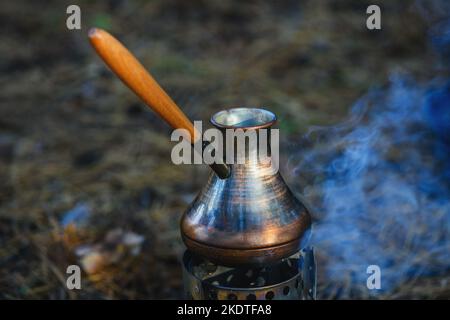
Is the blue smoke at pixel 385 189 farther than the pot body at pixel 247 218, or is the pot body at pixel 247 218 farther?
the blue smoke at pixel 385 189

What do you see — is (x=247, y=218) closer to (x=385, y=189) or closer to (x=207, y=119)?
(x=385, y=189)

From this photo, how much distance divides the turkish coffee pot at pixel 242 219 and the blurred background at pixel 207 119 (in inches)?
32.2

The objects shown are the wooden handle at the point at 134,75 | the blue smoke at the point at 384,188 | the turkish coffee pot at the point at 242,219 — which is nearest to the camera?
the wooden handle at the point at 134,75

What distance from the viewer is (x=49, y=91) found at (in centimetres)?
516

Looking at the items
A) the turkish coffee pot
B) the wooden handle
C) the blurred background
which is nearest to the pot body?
the turkish coffee pot

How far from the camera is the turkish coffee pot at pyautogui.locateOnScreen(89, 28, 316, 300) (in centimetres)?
186

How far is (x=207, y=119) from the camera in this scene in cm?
453

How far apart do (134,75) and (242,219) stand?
54 cm

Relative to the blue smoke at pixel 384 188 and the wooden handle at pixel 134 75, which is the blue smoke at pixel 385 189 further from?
the wooden handle at pixel 134 75

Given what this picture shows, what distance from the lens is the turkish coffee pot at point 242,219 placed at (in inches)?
73.0

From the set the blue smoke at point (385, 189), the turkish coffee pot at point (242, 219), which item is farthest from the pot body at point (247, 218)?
the blue smoke at point (385, 189)

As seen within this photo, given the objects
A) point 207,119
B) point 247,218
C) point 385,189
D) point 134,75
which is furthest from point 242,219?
point 207,119
